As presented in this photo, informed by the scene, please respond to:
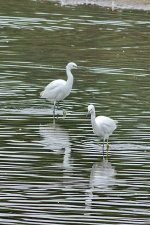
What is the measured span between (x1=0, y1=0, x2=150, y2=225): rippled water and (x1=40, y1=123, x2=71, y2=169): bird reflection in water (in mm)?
23

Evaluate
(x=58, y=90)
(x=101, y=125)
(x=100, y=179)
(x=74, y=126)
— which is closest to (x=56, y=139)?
(x=74, y=126)

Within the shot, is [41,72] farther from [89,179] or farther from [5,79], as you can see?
[89,179]

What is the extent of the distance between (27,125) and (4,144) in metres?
1.99

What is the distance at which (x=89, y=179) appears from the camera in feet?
54.6

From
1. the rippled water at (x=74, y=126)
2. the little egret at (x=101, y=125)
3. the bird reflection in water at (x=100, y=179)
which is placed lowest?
the bird reflection in water at (x=100, y=179)

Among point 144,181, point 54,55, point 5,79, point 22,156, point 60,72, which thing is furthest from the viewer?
point 54,55

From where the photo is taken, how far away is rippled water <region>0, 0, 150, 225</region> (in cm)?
1492

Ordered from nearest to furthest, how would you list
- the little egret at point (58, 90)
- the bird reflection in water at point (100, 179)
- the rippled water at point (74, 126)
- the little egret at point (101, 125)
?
the rippled water at point (74, 126) → the bird reflection in water at point (100, 179) → the little egret at point (101, 125) → the little egret at point (58, 90)

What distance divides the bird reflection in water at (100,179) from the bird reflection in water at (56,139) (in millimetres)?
571

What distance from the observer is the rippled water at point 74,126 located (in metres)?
14.9

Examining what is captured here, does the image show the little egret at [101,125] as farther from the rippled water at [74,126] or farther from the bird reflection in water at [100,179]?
the bird reflection in water at [100,179]

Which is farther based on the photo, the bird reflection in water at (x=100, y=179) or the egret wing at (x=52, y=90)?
the egret wing at (x=52, y=90)

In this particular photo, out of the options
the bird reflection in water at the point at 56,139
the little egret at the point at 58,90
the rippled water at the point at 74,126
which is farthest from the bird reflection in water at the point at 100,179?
the little egret at the point at 58,90

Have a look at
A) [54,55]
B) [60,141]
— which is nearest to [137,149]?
[60,141]
